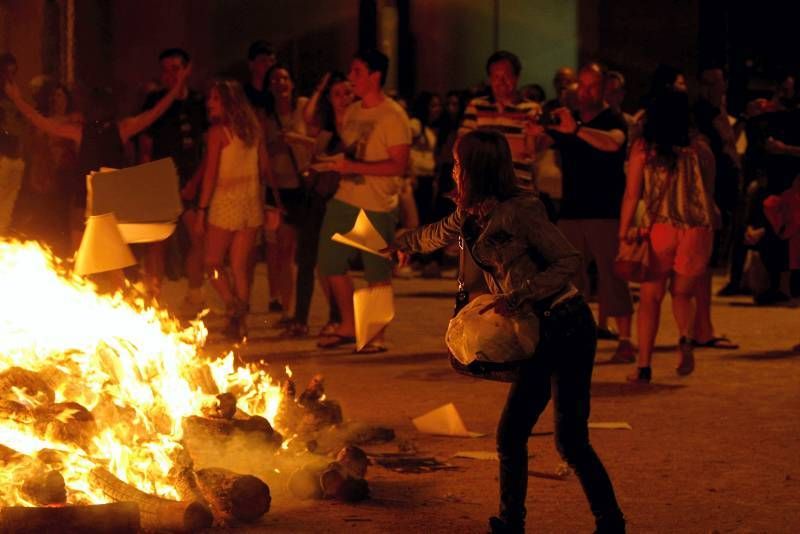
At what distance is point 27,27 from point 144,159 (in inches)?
143

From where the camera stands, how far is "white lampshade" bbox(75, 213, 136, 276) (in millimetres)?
8367

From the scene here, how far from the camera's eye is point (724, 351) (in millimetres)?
12000

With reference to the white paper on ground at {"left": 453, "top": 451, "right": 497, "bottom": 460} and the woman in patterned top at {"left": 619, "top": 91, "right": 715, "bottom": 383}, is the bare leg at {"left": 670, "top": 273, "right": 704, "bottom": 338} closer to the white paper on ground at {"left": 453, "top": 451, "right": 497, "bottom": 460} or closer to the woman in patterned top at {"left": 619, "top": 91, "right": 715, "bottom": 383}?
the woman in patterned top at {"left": 619, "top": 91, "right": 715, "bottom": 383}

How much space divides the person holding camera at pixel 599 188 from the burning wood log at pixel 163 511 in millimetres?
5636

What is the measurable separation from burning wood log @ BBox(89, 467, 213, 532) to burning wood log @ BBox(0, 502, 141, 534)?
6.9 inches

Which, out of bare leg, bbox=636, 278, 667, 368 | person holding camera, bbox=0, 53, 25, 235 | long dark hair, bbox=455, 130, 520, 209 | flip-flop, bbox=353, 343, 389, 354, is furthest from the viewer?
person holding camera, bbox=0, 53, 25, 235

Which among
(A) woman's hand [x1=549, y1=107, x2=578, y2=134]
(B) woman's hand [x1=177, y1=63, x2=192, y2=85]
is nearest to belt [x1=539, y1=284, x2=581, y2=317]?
(A) woman's hand [x1=549, y1=107, x2=578, y2=134]

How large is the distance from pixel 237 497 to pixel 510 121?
5181mm

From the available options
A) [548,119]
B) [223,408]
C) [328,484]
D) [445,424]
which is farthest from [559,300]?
[548,119]

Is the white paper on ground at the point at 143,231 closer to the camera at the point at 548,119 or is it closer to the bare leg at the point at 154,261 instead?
the camera at the point at 548,119

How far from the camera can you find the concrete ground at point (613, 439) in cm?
670

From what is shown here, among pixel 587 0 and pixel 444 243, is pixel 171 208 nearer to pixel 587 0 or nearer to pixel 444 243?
pixel 444 243

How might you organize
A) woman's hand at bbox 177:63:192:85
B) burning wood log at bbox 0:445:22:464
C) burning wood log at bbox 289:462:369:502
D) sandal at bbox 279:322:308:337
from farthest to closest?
woman's hand at bbox 177:63:192:85
sandal at bbox 279:322:308:337
burning wood log at bbox 289:462:369:502
burning wood log at bbox 0:445:22:464

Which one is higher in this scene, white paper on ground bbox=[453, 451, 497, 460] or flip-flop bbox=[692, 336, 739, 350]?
white paper on ground bbox=[453, 451, 497, 460]
